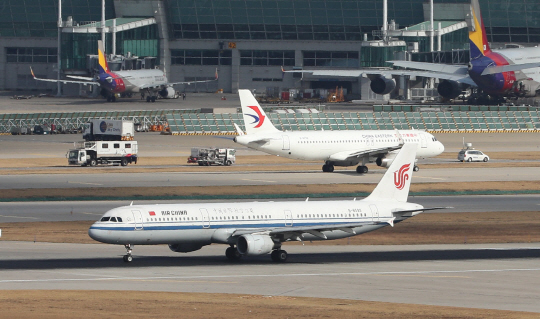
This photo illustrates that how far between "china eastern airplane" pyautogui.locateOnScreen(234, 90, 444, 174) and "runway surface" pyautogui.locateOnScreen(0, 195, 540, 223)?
1754 cm

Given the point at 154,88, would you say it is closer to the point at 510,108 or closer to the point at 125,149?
the point at 510,108

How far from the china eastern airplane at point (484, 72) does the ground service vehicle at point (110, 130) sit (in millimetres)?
34734

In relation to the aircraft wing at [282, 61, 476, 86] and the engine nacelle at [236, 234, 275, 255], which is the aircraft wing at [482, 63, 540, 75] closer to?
the aircraft wing at [282, 61, 476, 86]

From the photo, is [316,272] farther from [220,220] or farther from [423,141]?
[423,141]

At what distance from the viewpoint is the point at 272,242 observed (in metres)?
49.3

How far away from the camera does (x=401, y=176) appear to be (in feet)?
182

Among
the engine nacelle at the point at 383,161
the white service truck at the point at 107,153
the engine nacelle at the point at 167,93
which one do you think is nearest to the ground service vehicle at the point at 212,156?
the white service truck at the point at 107,153

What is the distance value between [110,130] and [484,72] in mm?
Result: 57119

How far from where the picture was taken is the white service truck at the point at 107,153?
108 meters

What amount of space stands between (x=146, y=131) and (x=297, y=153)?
5562cm

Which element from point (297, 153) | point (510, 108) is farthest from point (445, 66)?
point (297, 153)

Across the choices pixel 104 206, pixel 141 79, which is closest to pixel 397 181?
pixel 104 206

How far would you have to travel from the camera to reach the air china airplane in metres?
47.3

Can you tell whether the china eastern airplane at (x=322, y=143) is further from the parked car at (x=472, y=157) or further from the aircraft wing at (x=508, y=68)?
the aircraft wing at (x=508, y=68)
